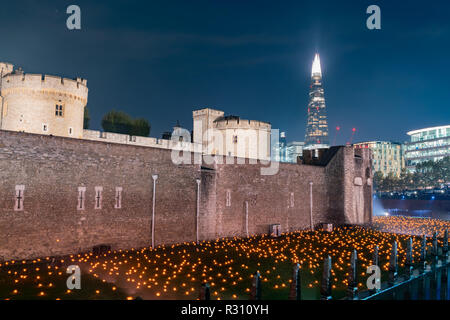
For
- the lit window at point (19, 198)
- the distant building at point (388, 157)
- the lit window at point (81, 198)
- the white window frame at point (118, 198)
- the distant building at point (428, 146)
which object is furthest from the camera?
the distant building at point (388, 157)

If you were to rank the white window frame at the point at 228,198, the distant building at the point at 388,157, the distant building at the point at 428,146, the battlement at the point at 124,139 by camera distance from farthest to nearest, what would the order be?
the distant building at the point at 388,157
the distant building at the point at 428,146
the battlement at the point at 124,139
the white window frame at the point at 228,198

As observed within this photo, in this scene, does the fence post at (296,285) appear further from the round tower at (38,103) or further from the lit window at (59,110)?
the lit window at (59,110)

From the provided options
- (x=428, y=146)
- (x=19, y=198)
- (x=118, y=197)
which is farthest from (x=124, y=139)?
(x=428, y=146)

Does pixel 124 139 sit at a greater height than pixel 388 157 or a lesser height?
lesser

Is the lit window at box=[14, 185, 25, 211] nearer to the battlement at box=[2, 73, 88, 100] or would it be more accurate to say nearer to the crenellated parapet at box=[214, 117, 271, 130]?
the battlement at box=[2, 73, 88, 100]

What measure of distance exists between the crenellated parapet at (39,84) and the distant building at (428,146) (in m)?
128

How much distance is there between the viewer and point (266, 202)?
24.4 meters

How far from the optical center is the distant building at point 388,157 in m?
146

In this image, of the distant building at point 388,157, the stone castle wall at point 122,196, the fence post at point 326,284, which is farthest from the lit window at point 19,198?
the distant building at point 388,157

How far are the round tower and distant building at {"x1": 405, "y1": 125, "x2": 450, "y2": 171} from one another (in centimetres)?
12786

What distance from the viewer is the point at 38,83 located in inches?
1243

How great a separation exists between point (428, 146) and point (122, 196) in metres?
141

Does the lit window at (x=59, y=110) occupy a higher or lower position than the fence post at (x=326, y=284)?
higher

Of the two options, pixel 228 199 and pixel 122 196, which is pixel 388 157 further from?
pixel 122 196
